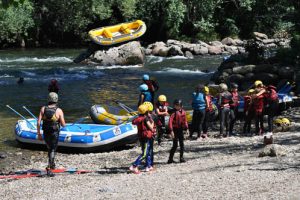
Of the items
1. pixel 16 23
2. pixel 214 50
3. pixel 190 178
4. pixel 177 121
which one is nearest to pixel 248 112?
pixel 177 121

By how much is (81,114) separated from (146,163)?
8.74 m

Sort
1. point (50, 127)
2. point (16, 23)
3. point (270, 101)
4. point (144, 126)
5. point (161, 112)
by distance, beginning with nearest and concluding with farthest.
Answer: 1. point (144, 126)
2. point (50, 127)
3. point (161, 112)
4. point (270, 101)
5. point (16, 23)

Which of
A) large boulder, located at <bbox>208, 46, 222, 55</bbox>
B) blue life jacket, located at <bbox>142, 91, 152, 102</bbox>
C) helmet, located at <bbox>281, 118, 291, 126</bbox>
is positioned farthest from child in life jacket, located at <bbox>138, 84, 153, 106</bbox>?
large boulder, located at <bbox>208, 46, 222, 55</bbox>

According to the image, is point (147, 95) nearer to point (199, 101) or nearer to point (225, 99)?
point (199, 101)

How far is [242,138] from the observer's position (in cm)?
1315

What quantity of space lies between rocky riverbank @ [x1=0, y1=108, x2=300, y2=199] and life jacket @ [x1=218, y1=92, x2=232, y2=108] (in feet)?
4.46

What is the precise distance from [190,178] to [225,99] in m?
4.69

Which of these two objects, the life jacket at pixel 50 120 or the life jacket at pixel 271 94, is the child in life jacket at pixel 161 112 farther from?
the life jacket at pixel 50 120

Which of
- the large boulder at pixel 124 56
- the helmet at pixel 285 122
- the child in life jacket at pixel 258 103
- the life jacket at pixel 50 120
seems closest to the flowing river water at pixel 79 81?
the large boulder at pixel 124 56

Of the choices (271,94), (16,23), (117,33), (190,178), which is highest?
(271,94)

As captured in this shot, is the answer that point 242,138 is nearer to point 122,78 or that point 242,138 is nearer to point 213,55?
point 122,78

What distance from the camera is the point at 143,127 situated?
9648mm

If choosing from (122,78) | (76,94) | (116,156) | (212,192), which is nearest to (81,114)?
(76,94)

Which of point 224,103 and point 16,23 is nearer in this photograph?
point 224,103
